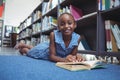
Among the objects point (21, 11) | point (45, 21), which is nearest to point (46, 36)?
point (45, 21)

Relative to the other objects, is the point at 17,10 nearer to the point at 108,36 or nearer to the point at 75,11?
the point at 75,11

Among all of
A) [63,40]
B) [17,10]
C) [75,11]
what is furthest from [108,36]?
[17,10]

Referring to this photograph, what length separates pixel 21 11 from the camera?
27.7ft

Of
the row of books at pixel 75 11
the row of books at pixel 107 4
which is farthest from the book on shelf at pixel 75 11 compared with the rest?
the row of books at pixel 107 4

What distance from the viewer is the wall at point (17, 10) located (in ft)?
27.2

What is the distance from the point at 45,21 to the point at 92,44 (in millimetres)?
1355

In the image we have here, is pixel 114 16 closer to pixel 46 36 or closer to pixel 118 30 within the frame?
pixel 118 30

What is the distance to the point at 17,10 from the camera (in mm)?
8477

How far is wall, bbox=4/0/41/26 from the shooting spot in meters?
8.30

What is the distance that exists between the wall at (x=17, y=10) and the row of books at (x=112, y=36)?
6890 mm

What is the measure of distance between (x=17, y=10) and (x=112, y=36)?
24.1 ft

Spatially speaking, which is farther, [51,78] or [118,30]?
[118,30]

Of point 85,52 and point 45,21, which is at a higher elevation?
point 45,21

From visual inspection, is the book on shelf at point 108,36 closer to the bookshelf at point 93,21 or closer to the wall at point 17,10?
the bookshelf at point 93,21
